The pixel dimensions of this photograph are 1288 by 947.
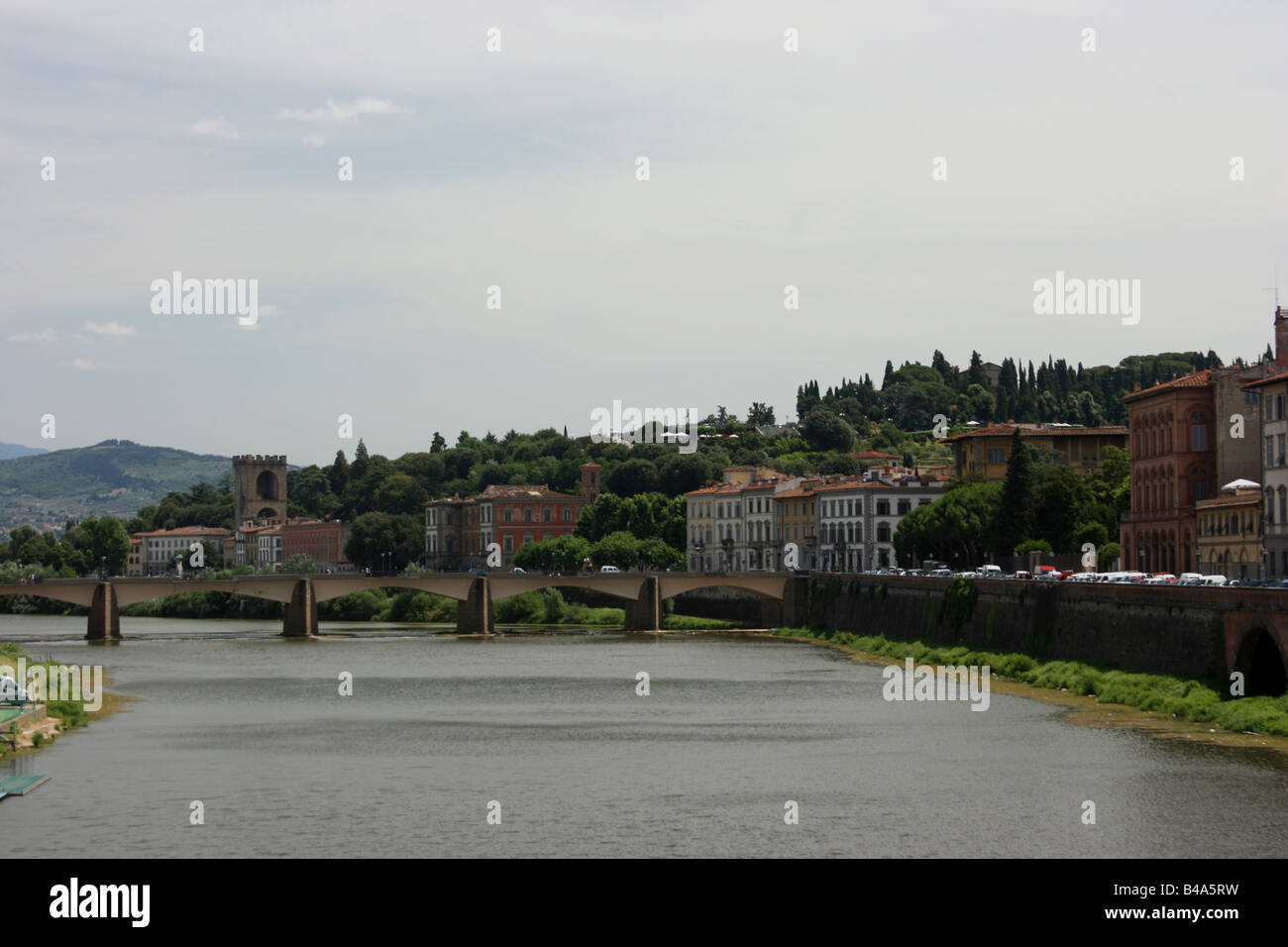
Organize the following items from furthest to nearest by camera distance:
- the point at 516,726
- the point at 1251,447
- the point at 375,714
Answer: the point at 1251,447
the point at 375,714
the point at 516,726

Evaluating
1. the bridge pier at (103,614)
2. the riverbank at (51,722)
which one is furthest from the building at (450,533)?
the riverbank at (51,722)

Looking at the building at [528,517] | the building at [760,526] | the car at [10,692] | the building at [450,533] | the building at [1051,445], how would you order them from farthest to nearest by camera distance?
the building at [450,533], the building at [528,517], the building at [760,526], the building at [1051,445], the car at [10,692]

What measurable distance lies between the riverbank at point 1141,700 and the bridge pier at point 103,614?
2122 inches

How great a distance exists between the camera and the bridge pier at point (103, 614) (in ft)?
338

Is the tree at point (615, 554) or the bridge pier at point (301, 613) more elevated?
the tree at point (615, 554)

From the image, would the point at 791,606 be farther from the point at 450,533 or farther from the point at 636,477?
the point at 450,533

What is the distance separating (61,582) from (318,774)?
72.2m

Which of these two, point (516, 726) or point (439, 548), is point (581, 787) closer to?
point (516, 726)

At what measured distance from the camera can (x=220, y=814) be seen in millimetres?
36062

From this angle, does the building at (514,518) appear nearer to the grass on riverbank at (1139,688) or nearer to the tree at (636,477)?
the tree at (636,477)

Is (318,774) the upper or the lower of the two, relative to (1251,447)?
lower

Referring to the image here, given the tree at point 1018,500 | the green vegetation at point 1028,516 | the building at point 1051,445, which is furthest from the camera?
the building at point 1051,445
